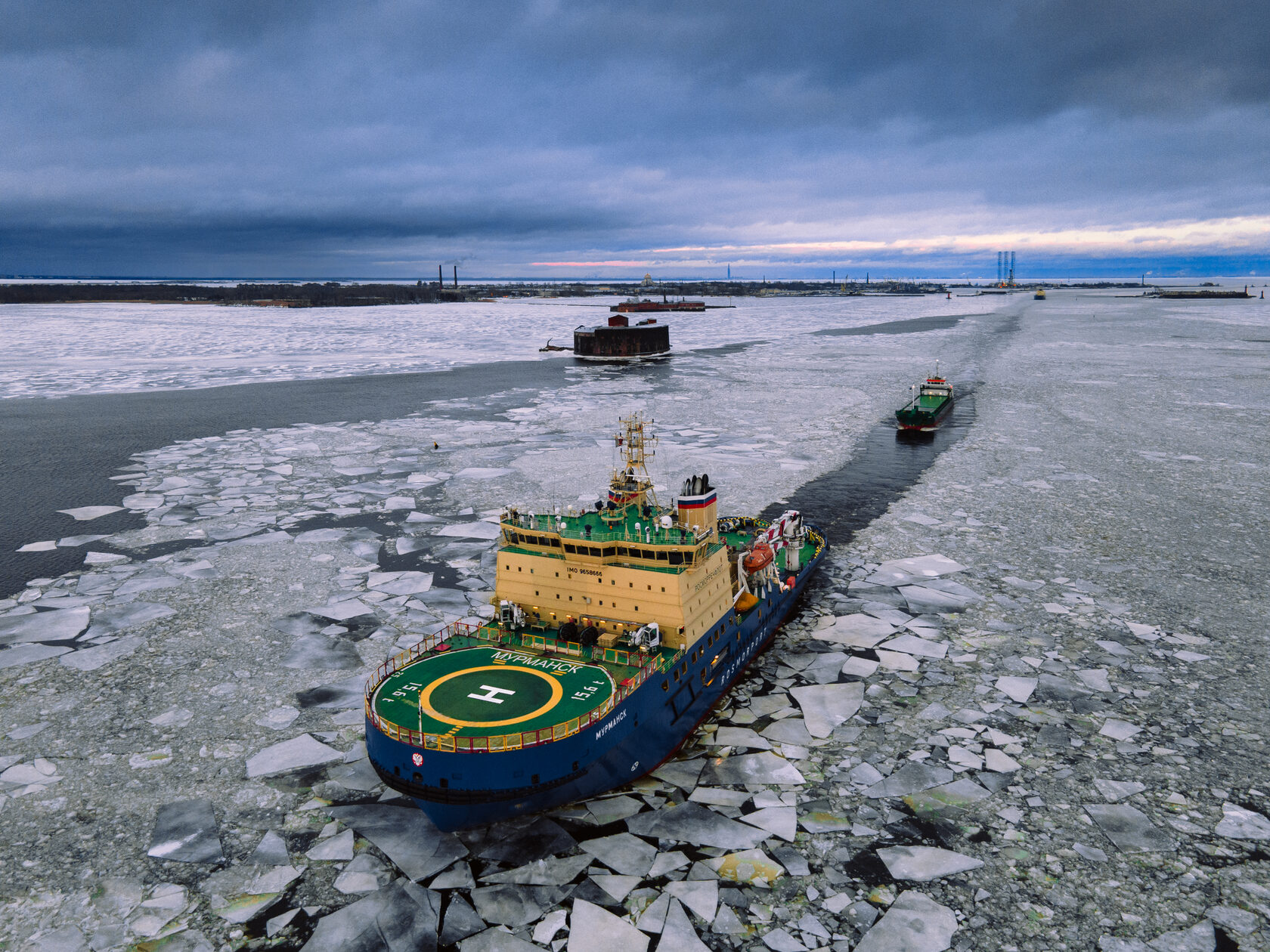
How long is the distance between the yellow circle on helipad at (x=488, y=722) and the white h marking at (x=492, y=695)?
444mm

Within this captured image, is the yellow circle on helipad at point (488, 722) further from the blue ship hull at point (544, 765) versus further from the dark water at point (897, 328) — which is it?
the dark water at point (897, 328)

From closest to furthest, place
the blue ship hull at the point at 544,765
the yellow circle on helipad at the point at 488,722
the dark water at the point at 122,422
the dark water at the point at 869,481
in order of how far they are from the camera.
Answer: the blue ship hull at the point at 544,765 < the yellow circle on helipad at the point at 488,722 < the dark water at the point at 122,422 < the dark water at the point at 869,481

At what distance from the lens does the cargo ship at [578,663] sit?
8.41m

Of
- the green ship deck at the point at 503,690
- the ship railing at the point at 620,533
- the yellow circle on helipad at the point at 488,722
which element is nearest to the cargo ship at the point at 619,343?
the ship railing at the point at 620,533

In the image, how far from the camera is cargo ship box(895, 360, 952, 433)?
102 ft

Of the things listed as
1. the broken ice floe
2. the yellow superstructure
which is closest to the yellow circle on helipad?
the yellow superstructure

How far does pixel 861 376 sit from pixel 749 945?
44681 mm

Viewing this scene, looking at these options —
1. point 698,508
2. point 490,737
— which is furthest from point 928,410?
point 490,737

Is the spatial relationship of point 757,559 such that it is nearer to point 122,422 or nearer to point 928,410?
point 928,410

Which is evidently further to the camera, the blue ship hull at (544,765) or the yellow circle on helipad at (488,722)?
the yellow circle on helipad at (488,722)

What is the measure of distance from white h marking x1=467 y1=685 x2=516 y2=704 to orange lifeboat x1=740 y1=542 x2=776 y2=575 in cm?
492

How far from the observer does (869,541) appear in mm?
18406

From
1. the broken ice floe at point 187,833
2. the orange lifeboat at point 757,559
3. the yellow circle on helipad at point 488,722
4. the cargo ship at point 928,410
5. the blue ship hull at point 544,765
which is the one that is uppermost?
the cargo ship at point 928,410

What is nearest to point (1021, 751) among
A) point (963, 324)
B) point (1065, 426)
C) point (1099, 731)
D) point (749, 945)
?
point (1099, 731)
